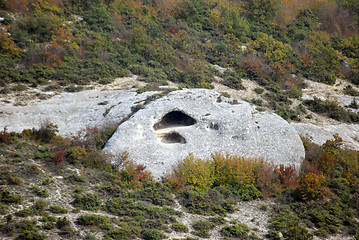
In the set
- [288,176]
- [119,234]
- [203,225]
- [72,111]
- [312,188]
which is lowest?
[288,176]

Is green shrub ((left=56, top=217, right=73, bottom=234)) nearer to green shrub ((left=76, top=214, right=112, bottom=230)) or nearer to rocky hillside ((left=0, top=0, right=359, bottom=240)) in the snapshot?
rocky hillside ((left=0, top=0, right=359, bottom=240))

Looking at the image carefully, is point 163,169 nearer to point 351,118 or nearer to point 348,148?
point 348,148

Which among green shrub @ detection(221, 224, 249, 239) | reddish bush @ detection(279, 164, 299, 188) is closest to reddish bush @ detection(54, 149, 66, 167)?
green shrub @ detection(221, 224, 249, 239)

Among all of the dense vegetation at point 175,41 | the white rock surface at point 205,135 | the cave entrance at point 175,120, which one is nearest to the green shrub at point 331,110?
the dense vegetation at point 175,41

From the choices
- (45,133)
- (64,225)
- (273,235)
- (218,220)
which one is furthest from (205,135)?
(64,225)

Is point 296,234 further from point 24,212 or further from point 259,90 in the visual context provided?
point 259,90

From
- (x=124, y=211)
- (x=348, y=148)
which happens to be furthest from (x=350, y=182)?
(x=124, y=211)

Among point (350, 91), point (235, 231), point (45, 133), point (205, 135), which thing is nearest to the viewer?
point (235, 231)
